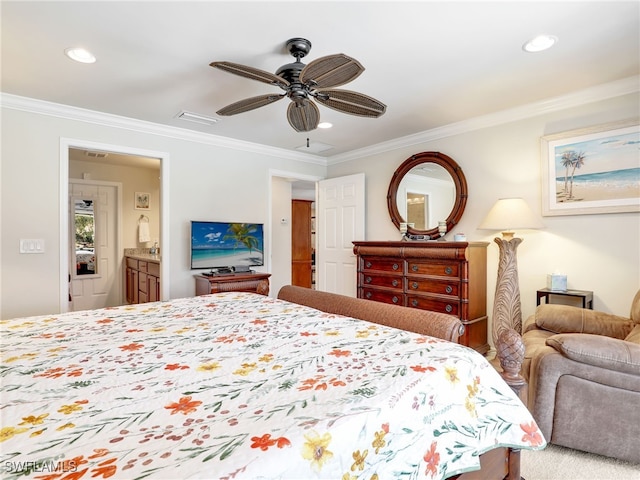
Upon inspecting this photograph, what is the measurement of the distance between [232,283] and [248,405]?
3203 mm

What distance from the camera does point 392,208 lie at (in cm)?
452

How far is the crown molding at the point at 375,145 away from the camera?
A: 296 centimetres

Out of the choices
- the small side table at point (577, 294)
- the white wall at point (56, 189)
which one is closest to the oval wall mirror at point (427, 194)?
the small side table at point (577, 294)

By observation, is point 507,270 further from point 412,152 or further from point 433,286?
point 412,152

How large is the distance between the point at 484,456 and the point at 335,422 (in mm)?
777

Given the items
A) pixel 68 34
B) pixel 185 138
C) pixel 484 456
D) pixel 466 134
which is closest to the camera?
pixel 484 456

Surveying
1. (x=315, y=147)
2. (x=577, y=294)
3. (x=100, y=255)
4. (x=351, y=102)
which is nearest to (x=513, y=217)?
(x=577, y=294)

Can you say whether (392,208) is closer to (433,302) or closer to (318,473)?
(433,302)

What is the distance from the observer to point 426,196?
4.23 m

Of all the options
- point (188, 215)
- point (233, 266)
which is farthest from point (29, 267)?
point (233, 266)

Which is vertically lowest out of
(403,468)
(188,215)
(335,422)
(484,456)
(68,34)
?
(484,456)

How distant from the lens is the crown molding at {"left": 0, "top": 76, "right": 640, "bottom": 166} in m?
2.96

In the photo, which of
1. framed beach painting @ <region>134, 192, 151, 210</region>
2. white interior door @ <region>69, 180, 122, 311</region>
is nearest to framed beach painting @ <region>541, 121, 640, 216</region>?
framed beach painting @ <region>134, 192, 151, 210</region>

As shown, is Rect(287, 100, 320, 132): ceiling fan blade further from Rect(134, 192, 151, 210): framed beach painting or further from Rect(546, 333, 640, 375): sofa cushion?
Rect(134, 192, 151, 210): framed beach painting
